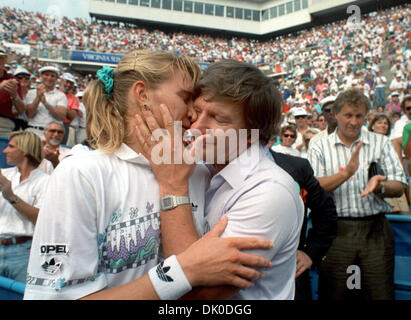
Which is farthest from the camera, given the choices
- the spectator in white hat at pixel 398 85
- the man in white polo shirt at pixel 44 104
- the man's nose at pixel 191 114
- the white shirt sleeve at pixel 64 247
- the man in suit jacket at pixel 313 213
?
the spectator in white hat at pixel 398 85

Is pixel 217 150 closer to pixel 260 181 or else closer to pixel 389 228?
pixel 260 181

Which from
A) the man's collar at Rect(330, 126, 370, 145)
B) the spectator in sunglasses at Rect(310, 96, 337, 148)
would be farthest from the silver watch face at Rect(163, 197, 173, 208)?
the spectator in sunglasses at Rect(310, 96, 337, 148)

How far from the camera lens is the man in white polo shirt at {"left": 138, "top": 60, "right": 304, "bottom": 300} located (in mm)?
1107

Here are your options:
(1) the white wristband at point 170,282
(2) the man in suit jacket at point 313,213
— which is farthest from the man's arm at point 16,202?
(1) the white wristband at point 170,282

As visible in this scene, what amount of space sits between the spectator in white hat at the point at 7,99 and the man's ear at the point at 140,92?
4231mm

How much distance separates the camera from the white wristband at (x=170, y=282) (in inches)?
40.2

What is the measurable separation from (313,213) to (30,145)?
9.17 ft

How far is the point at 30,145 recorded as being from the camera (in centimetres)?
345

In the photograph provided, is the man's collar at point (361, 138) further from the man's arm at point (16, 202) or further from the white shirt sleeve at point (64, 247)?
the man's arm at point (16, 202)

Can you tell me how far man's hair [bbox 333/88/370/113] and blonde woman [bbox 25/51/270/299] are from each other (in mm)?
2049

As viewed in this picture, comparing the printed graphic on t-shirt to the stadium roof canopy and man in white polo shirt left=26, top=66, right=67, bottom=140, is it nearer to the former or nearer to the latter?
man in white polo shirt left=26, top=66, right=67, bottom=140

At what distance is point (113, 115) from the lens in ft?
4.39

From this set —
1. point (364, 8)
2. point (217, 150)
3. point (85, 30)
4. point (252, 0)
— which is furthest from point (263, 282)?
point (252, 0)
